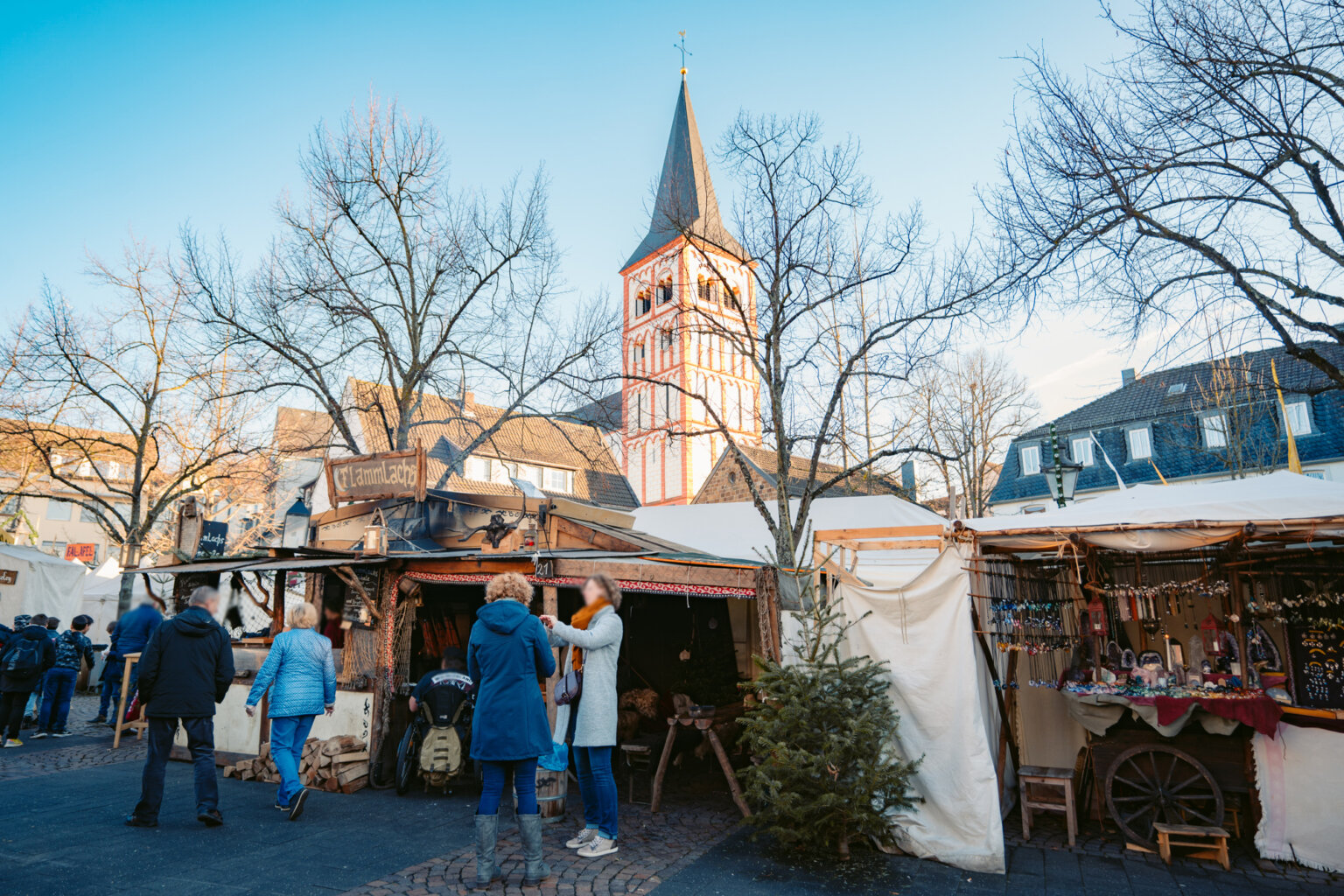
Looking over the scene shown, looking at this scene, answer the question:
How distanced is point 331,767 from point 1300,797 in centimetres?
844

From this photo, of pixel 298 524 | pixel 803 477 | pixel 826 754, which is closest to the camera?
pixel 826 754

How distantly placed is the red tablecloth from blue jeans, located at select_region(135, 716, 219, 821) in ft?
24.8

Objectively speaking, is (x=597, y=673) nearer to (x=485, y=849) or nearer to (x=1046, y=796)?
(x=485, y=849)

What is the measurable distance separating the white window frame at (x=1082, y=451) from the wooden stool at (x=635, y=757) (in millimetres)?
29033

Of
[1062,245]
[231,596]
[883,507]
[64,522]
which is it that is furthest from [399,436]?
[64,522]

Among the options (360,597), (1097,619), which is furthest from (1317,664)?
(360,597)

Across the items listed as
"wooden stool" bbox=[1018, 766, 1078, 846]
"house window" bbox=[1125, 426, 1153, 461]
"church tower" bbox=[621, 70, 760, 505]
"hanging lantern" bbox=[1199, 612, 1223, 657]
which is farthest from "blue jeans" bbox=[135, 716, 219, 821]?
"house window" bbox=[1125, 426, 1153, 461]

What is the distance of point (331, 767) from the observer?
775 centimetres

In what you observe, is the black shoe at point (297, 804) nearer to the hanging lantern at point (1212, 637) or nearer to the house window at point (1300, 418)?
the hanging lantern at point (1212, 637)

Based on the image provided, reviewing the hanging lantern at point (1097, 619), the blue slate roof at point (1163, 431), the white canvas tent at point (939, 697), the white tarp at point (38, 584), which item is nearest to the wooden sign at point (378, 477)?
the white canvas tent at point (939, 697)

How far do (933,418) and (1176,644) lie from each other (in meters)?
14.5

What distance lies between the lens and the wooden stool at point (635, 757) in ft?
25.5

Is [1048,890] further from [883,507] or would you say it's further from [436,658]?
[883,507]

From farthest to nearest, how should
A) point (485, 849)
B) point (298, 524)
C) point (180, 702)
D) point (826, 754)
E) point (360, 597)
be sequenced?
point (298, 524) < point (360, 597) < point (180, 702) < point (826, 754) < point (485, 849)
